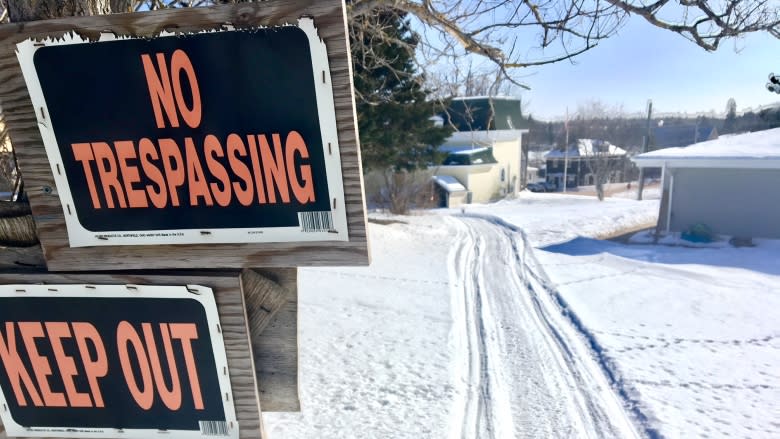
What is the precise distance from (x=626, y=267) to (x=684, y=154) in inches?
256

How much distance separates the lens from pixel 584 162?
43.1 metres

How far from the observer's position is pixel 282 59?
1000 mm

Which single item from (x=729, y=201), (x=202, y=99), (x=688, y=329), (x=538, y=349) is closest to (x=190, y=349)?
(x=202, y=99)

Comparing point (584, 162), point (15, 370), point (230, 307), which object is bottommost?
point (584, 162)

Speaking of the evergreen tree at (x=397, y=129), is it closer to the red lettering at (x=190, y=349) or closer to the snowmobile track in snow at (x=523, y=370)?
the snowmobile track in snow at (x=523, y=370)

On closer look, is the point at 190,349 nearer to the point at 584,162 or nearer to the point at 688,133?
the point at 688,133

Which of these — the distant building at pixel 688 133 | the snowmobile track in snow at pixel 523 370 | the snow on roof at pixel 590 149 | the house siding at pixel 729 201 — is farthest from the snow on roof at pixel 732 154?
the snow on roof at pixel 590 149

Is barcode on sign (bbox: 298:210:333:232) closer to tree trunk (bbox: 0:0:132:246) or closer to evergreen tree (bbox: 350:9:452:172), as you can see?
tree trunk (bbox: 0:0:132:246)

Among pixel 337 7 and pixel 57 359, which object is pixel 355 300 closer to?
pixel 57 359

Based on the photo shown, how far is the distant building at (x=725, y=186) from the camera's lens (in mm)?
12633

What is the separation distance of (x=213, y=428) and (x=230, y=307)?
0.46 m

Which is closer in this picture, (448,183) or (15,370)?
(15,370)

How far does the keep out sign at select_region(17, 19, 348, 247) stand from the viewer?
39.9 inches

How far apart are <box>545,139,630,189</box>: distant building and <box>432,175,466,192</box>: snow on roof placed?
16.6m
